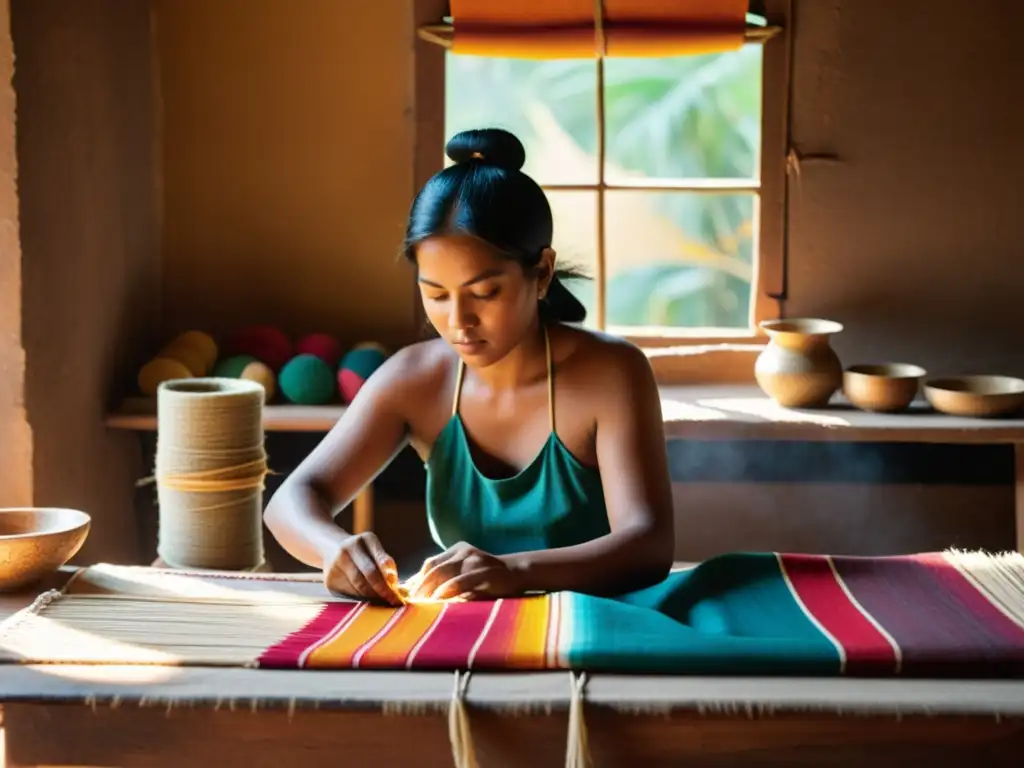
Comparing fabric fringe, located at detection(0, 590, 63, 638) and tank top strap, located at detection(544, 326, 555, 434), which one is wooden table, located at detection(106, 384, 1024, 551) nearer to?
tank top strap, located at detection(544, 326, 555, 434)

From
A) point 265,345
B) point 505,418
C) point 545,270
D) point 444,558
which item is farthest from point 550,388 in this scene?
point 265,345

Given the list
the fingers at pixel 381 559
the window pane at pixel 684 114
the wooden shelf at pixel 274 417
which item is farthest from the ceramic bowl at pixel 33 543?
the window pane at pixel 684 114

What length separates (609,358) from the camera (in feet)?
6.77

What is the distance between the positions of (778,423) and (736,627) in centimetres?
161

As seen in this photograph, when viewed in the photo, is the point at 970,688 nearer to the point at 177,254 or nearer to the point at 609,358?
the point at 609,358

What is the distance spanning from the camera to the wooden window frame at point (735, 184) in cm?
346

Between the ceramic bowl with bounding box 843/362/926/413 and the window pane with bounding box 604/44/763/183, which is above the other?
the window pane with bounding box 604/44/763/183

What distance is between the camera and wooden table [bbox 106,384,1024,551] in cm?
308

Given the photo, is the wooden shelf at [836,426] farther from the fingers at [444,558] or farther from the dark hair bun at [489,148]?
the fingers at [444,558]

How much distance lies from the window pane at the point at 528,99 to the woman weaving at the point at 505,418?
1.49 m

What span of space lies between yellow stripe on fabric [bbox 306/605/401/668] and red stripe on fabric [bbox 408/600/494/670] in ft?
0.23

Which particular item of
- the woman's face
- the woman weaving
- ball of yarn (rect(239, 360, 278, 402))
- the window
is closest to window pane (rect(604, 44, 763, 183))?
the window

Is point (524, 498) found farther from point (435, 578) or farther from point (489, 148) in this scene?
point (489, 148)

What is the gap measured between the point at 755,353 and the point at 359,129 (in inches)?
49.3
